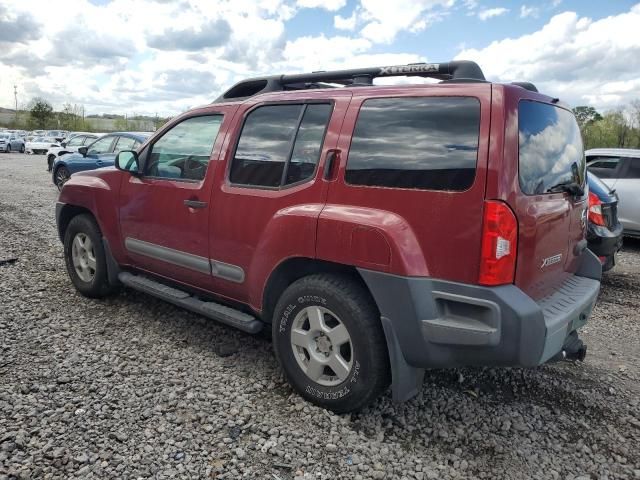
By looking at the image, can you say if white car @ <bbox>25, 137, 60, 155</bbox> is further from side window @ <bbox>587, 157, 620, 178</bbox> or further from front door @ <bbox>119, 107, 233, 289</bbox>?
front door @ <bbox>119, 107, 233, 289</bbox>

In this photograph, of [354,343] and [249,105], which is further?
[249,105]

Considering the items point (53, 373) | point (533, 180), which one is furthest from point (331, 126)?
point (53, 373)

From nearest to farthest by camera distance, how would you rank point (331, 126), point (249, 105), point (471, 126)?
point (471, 126) < point (331, 126) < point (249, 105)

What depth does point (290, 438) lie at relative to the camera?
2809 millimetres

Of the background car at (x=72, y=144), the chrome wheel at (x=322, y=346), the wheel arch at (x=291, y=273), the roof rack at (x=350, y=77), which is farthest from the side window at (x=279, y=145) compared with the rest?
the background car at (x=72, y=144)

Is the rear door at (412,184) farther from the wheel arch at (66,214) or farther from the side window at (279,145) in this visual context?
the wheel arch at (66,214)

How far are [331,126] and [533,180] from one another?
1171mm

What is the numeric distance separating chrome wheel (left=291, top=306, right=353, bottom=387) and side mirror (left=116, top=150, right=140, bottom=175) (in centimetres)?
212

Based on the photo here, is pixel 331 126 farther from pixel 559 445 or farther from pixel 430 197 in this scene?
pixel 559 445

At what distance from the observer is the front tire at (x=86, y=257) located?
15.3 ft

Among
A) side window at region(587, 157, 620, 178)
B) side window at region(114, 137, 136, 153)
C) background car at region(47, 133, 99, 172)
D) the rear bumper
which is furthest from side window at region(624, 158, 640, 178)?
background car at region(47, 133, 99, 172)

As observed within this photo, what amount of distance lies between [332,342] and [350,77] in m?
1.84

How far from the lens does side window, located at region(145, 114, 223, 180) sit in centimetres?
380

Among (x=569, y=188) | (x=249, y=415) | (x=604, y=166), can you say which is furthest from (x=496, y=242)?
(x=604, y=166)
